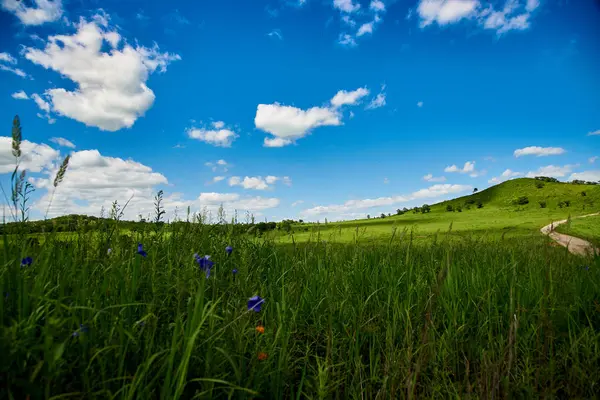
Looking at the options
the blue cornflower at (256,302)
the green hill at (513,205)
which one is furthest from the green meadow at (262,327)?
the green hill at (513,205)

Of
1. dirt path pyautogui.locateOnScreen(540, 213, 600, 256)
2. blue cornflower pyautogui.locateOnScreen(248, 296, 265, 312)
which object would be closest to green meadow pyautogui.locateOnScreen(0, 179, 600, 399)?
blue cornflower pyautogui.locateOnScreen(248, 296, 265, 312)

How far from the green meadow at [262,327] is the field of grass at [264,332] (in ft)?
0.06

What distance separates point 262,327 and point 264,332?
0.70 feet

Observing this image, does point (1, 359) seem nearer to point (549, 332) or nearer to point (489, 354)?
point (489, 354)

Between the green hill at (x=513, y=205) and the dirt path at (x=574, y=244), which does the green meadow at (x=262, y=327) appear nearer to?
the dirt path at (x=574, y=244)

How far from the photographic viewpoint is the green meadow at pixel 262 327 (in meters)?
1.71

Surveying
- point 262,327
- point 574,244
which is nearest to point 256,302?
point 262,327

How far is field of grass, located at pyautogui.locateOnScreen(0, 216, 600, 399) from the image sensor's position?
170cm

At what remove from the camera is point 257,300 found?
222 centimetres

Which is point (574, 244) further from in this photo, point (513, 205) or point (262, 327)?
point (513, 205)

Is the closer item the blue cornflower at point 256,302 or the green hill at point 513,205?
the blue cornflower at point 256,302

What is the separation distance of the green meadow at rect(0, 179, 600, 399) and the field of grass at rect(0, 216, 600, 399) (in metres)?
0.02

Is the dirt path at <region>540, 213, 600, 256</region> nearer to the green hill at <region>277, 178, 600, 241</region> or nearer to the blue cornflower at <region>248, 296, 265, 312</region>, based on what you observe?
the blue cornflower at <region>248, 296, 265, 312</region>

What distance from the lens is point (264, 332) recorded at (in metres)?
2.57
